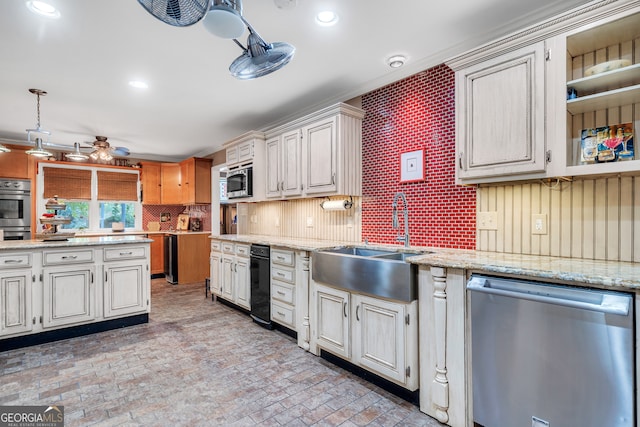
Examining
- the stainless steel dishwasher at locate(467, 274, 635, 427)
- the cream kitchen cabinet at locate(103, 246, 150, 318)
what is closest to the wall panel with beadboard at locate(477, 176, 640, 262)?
the stainless steel dishwasher at locate(467, 274, 635, 427)

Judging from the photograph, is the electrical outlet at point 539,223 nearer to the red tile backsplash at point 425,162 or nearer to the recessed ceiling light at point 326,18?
the red tile backsplash at point 425,162

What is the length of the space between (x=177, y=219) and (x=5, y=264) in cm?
460

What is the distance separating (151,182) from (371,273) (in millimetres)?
6040

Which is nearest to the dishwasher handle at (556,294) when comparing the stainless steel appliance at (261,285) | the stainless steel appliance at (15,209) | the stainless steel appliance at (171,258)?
the stainless steel appliance at (261,285)

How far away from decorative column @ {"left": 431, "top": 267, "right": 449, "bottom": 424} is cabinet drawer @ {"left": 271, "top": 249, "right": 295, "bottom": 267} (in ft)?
4.97

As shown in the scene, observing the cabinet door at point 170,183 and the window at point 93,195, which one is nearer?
the window at point 93,195

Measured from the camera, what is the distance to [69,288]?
3.15 meters

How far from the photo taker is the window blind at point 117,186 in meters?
6.55

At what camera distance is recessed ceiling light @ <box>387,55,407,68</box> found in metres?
2.74

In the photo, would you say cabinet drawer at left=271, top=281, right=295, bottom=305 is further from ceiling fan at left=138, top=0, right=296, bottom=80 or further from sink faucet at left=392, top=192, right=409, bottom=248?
ceiling fan at left=138, top=0, right=296, bottom=80

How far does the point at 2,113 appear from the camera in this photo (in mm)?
4152

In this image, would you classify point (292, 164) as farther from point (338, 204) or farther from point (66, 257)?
point (66, 257)

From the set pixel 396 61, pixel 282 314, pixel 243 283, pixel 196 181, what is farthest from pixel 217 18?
pixel 196 181

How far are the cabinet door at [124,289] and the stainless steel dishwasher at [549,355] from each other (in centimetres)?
333
